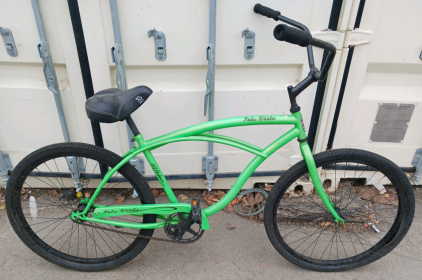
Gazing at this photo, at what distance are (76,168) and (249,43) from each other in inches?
66.1

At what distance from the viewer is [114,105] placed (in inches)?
58.9

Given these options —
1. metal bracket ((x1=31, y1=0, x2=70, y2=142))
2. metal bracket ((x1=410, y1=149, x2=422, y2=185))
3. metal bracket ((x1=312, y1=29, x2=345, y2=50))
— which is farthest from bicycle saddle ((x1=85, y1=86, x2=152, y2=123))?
metal bracket ((x1=410, y1=149, x2=422, y2=185))

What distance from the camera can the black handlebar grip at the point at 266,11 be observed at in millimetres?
1596

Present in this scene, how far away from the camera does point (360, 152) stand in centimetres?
164

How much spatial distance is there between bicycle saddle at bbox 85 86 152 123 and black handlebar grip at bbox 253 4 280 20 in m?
0.85

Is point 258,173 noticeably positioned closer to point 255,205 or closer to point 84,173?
point 255,205

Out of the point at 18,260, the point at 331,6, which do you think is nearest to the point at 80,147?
the point at 18,260

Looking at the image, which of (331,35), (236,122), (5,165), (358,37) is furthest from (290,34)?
(5,165)

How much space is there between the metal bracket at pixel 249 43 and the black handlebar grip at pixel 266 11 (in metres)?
0.15

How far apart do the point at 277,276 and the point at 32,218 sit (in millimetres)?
2054

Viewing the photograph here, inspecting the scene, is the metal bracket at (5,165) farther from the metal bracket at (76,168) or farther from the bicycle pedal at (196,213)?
the bicycle pedal at (196,213)

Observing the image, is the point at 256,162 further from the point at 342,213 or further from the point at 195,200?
the point at 342,213

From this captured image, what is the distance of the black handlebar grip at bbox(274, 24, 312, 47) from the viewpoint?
1.15 m

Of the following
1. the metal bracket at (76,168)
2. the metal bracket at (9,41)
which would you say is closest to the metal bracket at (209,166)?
the metal bracket at (76,168)
